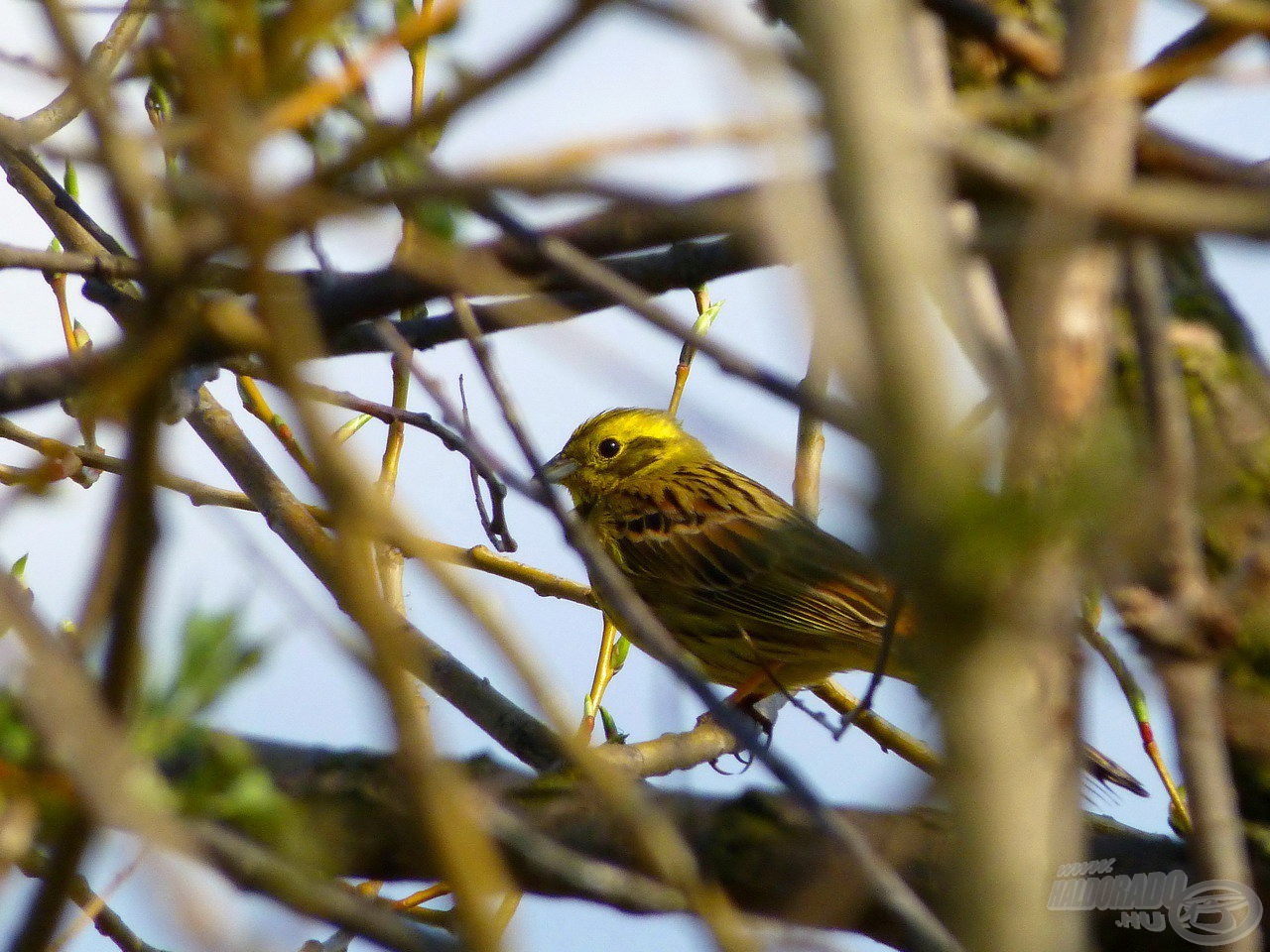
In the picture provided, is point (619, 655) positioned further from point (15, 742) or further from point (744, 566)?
point (15, 742)

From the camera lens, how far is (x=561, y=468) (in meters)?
6.64

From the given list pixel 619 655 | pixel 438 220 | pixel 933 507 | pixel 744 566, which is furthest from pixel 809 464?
pixel 933 507

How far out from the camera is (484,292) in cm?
144

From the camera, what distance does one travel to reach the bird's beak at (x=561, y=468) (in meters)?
6.59

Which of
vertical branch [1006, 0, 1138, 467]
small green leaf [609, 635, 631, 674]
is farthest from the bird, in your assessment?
vertical branch [1006, 0, 1138, 467]

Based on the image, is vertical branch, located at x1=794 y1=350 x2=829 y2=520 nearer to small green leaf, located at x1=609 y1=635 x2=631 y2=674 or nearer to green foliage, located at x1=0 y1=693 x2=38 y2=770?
small green leaf, located at x1=609 y1=635 x2=631 y2=674

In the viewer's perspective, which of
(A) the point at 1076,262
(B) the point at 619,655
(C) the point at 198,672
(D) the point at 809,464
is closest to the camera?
(A) the point at 1076,262

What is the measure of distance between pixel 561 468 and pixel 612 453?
29 cm

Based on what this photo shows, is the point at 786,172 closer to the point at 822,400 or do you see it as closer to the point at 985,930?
the point at 822,400

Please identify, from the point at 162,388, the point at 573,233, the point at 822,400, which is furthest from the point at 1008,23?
the point at 162,388

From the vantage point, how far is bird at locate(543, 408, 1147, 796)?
559cm

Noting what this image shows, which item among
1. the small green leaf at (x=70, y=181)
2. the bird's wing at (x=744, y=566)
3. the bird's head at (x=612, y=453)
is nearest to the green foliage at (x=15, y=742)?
the small green leaf at (x=70, y=181)

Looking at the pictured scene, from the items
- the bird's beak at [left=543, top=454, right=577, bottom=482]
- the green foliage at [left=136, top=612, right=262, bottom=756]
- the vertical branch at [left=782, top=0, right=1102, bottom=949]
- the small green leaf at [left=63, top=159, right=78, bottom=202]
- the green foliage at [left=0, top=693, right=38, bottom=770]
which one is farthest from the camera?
the bird's beak at [left=543, top=454, right=577, bottom=482]

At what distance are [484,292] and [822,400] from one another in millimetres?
374
